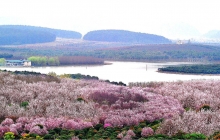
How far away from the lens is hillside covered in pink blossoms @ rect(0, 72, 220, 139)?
15.5 meters

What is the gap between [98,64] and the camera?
83.2 m

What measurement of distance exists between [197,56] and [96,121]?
8916cm

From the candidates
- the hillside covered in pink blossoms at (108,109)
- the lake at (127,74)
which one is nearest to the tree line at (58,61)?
the lake at (127,74)

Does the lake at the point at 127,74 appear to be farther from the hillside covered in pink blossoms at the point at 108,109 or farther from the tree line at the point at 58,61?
the hillside covered in pink blossoms at the point at 108,109

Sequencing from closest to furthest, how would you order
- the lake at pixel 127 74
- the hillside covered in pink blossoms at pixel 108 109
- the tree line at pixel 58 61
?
the hillside covered in pink blossoms at pixel 108 109, the lake at pixel 127 74, the tree line at pixel 58 61

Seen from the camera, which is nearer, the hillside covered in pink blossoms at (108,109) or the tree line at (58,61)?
the hillside covered in pink blossoms at (108,109)

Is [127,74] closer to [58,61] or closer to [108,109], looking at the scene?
[58,61]

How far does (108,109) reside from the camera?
21.4m

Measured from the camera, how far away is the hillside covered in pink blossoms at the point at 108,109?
15.5 m

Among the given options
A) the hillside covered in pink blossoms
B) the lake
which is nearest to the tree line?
the lake

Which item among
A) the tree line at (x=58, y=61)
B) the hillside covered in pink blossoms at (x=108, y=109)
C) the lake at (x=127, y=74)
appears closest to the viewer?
the hillside covered in pink blossoms at (x=108, y=109)

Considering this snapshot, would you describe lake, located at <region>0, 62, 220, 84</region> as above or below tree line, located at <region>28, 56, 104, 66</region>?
below

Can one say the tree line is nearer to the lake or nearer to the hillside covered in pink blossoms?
Answer: the lake

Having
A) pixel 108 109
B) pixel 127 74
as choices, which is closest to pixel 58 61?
pixel 127 74
